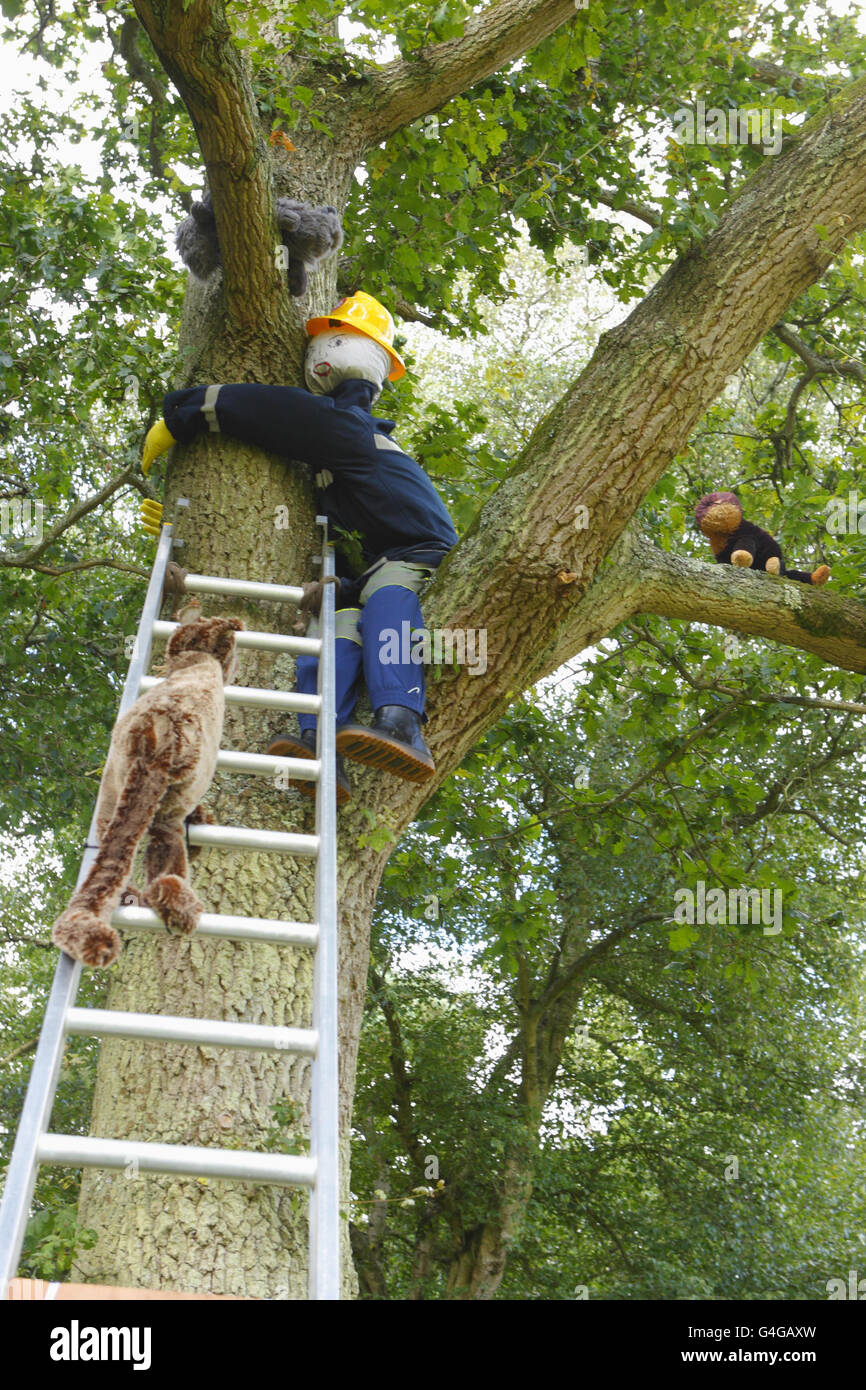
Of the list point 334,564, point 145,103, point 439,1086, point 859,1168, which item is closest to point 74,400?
point 334,564

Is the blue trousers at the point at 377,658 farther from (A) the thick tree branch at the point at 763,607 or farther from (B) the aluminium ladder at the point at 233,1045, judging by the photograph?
(A) the thick tree branch at the point at 763,607

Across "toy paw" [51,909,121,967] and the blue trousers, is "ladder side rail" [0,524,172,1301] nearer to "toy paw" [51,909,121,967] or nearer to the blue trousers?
"toy paw" [51,909,121,967]

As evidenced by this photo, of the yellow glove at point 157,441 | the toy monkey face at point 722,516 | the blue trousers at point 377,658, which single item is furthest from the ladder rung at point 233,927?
the toy monkey face at point 722,516

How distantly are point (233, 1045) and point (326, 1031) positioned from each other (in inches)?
7.5

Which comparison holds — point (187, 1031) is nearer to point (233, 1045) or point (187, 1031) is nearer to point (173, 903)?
point (233, 1045)

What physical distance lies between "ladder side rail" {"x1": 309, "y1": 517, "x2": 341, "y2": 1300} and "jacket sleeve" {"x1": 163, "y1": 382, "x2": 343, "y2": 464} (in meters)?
0.84

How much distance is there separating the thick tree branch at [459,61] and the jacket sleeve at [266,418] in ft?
6.62

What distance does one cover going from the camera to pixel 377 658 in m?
3.52

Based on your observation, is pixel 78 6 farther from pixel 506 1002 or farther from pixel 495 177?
pixel 506 1002

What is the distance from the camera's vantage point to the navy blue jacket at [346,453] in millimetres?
3910

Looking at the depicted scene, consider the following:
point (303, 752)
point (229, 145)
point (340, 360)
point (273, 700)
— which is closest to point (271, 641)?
point (273, 700)

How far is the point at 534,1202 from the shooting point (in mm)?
11969

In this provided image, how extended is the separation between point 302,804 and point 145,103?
21.1 feet

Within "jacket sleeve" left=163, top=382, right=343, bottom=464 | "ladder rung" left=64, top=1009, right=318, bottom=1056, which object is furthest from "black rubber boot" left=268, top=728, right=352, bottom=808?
"jacket sleeve" left=163, top=382, right=343, bottom=464
